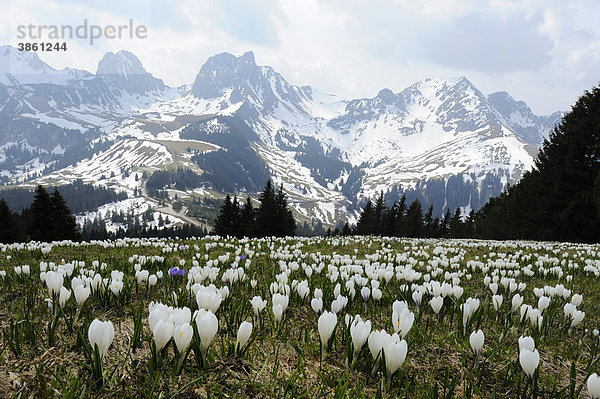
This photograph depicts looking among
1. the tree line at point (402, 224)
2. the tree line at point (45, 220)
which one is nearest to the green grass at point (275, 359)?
the tree line at point (45, 220)

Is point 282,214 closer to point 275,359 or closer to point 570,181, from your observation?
point 570,181

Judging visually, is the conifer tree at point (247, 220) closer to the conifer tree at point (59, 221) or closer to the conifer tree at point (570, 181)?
the conifer tree at point (59, 221)

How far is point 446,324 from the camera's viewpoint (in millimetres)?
3568

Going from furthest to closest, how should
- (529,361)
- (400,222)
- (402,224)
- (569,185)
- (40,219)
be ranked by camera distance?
(400,222)
(402,224)
(40,219)
(569,185)
(529,361)

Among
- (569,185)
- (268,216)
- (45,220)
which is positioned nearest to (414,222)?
(268,216)

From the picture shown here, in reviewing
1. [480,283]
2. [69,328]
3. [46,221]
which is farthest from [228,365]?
[46,221]

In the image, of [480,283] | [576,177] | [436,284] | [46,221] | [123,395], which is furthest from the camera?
[46,221]

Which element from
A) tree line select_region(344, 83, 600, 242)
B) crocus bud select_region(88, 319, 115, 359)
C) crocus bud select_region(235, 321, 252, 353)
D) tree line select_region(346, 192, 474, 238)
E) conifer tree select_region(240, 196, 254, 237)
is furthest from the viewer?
tree line select_region(346, 192, 474, 238)

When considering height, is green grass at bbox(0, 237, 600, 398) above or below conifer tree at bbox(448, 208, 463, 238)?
above

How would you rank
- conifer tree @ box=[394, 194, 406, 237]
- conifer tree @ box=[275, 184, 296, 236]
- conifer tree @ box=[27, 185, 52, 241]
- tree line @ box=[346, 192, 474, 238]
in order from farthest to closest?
conifer tree @ box=[394, 194, 406, 237]
tree line @ box=[346, 192, 474, 238]
conifer tree @ box=[275, 184, 296, 236]
conifer tree @ box=[27, 185, 52, 241]

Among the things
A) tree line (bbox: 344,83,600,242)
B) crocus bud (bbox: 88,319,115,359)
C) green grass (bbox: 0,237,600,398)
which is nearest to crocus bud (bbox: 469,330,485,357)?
green grass (bbox: 0,237,600,398)

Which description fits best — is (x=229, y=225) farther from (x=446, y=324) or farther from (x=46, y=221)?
(x=446, y=324)

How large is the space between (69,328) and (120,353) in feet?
1.89

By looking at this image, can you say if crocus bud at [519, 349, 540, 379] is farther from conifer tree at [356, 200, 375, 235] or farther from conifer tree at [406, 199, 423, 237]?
conifer tree at [356, 200, 375, 235]
